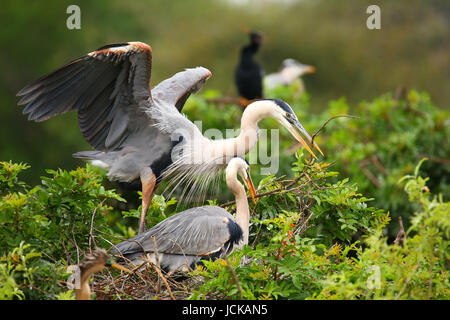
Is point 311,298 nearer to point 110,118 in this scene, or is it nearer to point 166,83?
point 110,118

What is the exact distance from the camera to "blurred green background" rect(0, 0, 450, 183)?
20.4 m

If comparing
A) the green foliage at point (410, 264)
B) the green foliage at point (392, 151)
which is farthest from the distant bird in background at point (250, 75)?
the green foliage at point (410, 264)

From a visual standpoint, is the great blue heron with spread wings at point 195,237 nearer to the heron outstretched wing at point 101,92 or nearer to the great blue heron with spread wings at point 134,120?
the great blue heron with spread wings at point 134,120

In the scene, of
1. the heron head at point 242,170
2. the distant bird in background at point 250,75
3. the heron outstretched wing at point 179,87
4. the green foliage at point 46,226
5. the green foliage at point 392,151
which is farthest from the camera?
the distant bird in background at point 250,75

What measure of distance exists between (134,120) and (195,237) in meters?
1.38

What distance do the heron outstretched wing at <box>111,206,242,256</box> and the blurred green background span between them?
14403mm

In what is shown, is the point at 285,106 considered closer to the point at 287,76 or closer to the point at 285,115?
the point at 285,115

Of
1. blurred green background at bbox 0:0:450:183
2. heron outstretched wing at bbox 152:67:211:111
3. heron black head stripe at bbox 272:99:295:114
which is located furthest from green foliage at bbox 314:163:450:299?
blurred green background at bbox 0:0:450:183

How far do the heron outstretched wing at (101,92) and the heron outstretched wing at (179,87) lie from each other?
478 mm

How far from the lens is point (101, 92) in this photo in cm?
570

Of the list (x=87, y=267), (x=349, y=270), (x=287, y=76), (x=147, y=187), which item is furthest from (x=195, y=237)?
(x=287, y=76)

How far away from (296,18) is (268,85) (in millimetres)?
11108

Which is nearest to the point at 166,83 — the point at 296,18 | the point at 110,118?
the point at 110,118

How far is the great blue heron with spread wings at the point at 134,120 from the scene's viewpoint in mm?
5469
